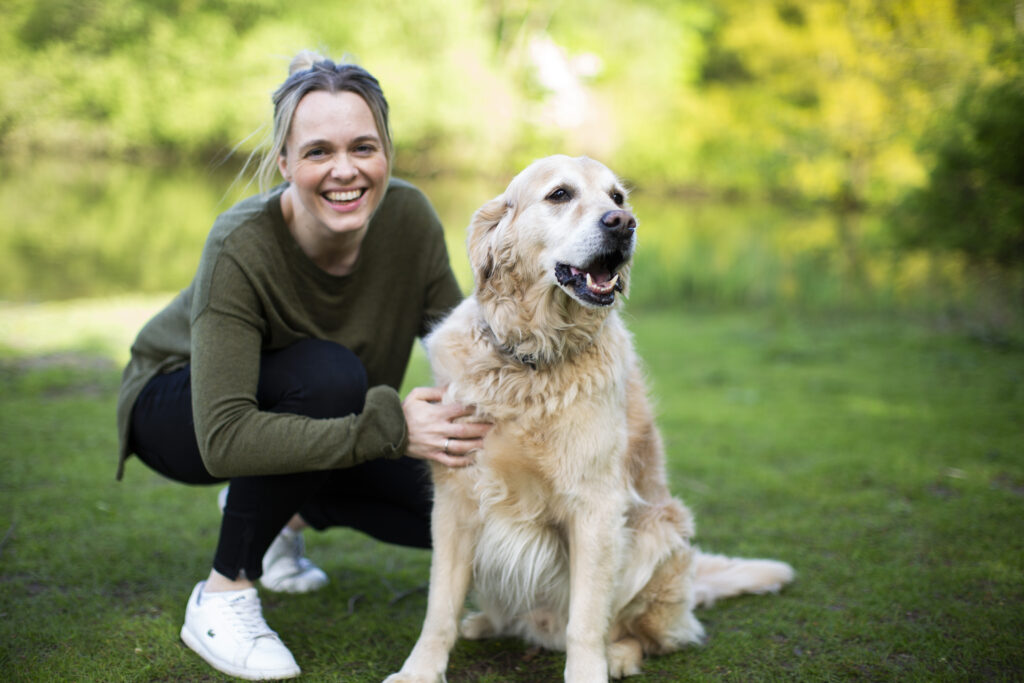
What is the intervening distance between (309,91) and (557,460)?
1410 millimetres

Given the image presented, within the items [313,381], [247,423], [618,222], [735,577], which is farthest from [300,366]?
[735,577]

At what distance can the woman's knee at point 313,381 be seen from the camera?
2.34 m

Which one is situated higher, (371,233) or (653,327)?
(371,233)

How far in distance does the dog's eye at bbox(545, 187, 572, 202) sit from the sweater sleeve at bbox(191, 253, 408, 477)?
80 centimetres

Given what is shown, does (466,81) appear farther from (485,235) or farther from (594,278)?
(594,278)

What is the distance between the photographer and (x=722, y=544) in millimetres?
3336

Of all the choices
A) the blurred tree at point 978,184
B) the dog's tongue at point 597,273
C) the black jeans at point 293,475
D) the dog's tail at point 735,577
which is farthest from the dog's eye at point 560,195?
the blurred tree at point 978,184

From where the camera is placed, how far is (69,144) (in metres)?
21.5

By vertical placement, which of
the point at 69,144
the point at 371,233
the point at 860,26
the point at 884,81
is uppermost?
the point at 860,26

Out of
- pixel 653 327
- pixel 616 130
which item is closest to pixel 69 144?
pixel 616 130

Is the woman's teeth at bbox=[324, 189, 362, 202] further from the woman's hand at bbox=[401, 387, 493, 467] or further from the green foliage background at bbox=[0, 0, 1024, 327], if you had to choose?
the woman's hand at bbox=[401, 387, 493, 467]

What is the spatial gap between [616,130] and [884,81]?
33.2ft

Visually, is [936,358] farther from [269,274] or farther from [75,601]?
[75,601]

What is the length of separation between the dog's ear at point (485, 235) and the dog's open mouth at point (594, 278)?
250 mm
